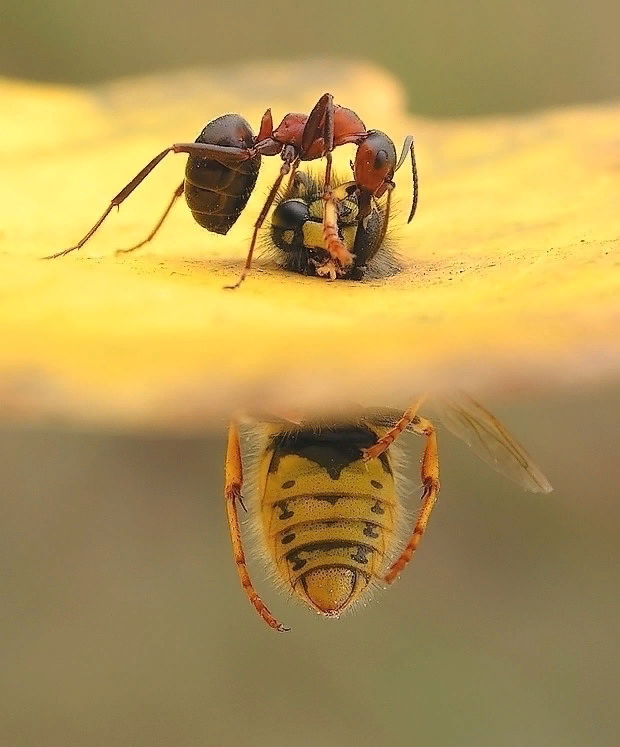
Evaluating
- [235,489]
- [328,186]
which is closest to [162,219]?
[328,186]

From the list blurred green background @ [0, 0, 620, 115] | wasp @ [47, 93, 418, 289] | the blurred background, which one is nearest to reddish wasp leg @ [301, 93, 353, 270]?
wasp @ [47, 93, 418, 289]

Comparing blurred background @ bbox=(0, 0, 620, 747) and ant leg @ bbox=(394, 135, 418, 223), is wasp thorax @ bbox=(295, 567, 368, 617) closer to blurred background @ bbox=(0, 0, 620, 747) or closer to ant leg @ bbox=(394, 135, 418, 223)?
ant leg @ bbox=(394, 135, 418, 223)

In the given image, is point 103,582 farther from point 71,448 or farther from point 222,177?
point 222,177

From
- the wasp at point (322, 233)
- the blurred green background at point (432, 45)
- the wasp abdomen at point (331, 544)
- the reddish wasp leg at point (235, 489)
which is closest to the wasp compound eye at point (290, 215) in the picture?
the wasp at point (322, 233)

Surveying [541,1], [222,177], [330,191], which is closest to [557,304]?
[330,191]

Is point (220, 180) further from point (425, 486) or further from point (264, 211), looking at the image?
point (425, 486)
